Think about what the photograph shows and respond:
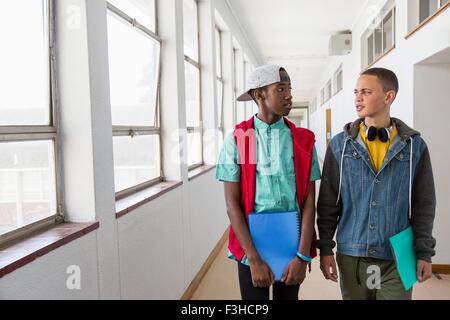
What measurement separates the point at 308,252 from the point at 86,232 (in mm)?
915

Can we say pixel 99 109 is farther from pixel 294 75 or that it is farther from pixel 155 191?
pixel 294 75

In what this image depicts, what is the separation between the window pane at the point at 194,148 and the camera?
4.18 metres

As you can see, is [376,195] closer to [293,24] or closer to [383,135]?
[383,135]

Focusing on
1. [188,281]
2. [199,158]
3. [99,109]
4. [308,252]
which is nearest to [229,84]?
[199,158]

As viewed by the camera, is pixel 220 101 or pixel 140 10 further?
pixel 220 101

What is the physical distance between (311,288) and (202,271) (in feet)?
3.37

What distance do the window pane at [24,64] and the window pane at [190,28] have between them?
2.53 m

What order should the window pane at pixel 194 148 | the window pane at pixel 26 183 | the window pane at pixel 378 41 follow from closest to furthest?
the window pane at pixel 26 183, the window pane at pixel 194 148, the window pane at pixel 378 41

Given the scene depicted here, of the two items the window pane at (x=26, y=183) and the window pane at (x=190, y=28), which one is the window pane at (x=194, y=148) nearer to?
the window pane at (x=190, y=28)

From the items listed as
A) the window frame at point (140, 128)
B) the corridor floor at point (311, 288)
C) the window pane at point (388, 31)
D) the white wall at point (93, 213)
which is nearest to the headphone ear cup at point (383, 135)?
the white wall at point (93, 213)

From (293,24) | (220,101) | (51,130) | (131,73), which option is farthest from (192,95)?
(293,24)

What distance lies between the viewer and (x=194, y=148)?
14.3ft

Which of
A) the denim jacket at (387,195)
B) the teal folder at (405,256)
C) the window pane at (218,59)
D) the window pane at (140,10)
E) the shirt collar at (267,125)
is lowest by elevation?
the teal folder at (405,256)

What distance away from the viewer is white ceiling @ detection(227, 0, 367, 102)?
18.9 ft
